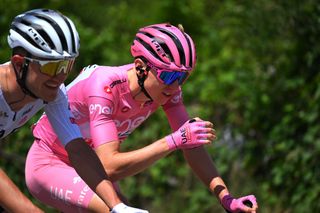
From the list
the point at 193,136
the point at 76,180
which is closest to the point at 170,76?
the point at 193,136

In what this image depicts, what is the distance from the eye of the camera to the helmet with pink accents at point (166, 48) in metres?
5.01

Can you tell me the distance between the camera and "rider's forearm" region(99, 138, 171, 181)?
462 centimetres

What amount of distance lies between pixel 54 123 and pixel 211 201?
5027mm

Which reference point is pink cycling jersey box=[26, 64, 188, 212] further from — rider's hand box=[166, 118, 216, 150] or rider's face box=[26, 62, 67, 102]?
rider's face box=[26, 62, 67, 102]

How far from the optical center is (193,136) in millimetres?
4594

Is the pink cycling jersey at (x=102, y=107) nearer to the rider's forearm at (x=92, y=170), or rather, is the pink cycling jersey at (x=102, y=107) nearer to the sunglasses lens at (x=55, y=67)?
the rider's forearm at (x=92, y=170)

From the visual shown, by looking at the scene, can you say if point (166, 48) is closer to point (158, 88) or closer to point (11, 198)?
point (158, 88)

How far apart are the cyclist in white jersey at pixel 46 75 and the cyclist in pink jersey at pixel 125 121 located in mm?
281

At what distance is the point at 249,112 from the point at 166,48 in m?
4.55

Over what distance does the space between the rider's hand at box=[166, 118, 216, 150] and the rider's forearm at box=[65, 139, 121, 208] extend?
1.36 ft

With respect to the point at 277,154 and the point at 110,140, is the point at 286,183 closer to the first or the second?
the point at 277,154

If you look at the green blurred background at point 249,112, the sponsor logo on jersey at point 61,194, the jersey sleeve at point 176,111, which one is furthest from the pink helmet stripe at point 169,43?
the green blurred background at point 249,112

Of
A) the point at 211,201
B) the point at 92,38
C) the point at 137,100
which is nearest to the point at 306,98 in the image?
the point at 211,201

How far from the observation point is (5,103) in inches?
177
